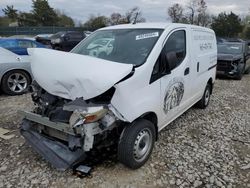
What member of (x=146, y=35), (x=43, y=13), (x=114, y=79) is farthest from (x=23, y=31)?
(x=114, y=79)

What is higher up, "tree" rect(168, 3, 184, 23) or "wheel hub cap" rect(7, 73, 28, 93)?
"tree" rect(168, 3, 184, 23)

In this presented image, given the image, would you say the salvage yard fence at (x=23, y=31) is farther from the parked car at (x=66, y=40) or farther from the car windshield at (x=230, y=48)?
the car windshield at (x=230, y=48)

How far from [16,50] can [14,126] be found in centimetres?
338

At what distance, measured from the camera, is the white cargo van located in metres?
3.04

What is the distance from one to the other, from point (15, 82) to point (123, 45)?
170 inches

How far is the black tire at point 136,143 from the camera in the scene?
3275 millimetres

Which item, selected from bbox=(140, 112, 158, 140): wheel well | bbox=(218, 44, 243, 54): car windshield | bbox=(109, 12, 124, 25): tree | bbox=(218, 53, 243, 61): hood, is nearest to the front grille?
bbox=(218, 53, 243, 61): hood

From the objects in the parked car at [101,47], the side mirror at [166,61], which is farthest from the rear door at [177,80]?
the parked car at [101,47]

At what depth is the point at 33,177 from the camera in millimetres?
3393

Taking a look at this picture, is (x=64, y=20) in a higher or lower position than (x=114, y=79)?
higher

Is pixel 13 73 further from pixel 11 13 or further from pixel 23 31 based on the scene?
pixel 11 13

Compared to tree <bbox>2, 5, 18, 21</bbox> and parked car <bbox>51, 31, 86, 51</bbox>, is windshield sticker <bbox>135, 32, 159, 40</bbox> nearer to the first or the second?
parked car <bbox>51, 31, 86, 51</bbox>

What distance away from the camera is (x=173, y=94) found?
417 centimetres

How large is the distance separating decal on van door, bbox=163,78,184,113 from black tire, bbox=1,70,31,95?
15.3 ft
